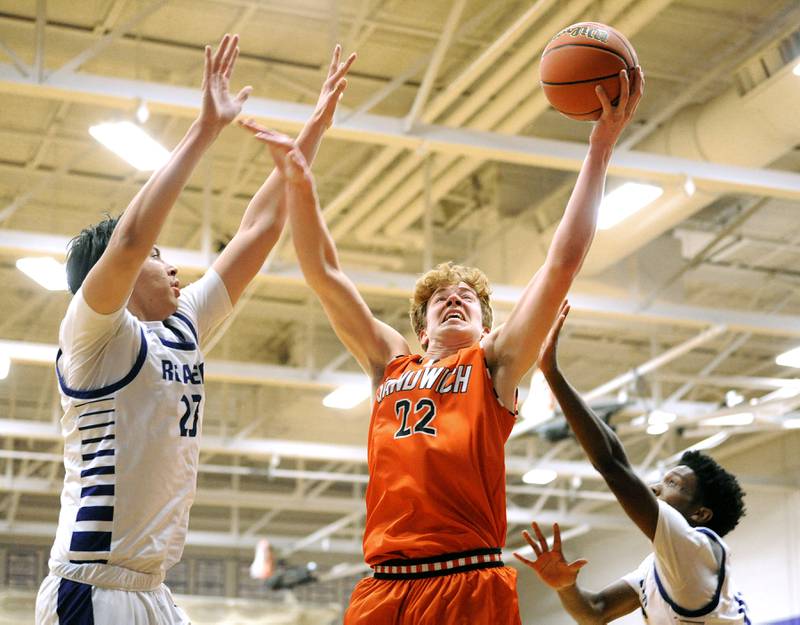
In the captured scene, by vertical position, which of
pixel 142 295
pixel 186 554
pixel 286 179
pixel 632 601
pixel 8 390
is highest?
pixel 8 390

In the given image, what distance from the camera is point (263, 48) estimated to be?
1170 cm

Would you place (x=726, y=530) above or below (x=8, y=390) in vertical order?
below

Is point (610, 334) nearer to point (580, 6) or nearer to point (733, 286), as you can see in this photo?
point (733, 286)

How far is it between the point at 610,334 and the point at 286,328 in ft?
15.7

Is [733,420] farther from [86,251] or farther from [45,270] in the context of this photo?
[86,251]

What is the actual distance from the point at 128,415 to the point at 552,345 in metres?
1.36

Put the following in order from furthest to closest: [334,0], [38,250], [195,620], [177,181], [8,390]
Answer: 1. [8,390]
2. [195,620]
3. [38,250]
4. [334,0]
5. [177,181]

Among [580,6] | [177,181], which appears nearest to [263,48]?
[580,6]

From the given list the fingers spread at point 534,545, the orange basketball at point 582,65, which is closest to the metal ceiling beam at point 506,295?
the orange basketball at point 582,65

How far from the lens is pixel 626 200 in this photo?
10.8 m

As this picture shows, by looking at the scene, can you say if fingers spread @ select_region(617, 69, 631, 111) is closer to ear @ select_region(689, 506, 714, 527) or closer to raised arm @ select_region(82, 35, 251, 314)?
raised arm @ select_region(82, 35, 251, 314)

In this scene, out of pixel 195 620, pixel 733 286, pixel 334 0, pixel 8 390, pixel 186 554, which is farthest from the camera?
pixel 186 554

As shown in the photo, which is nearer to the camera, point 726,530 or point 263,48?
point 726,530

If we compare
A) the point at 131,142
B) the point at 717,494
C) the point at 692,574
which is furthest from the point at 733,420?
the point at 692,574
